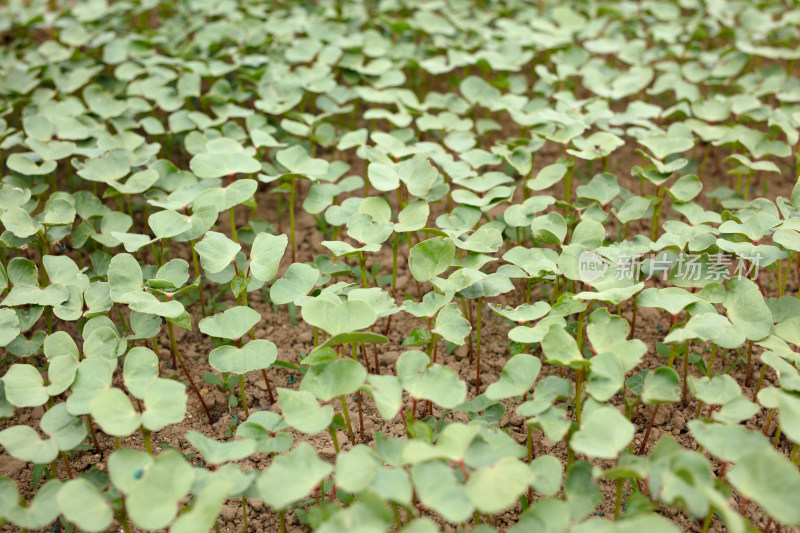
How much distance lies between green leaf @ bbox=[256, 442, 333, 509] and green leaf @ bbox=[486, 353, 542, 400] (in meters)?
0.35

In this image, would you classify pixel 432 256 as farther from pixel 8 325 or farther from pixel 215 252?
pixel 8 325

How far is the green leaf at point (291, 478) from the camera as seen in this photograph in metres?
1.03

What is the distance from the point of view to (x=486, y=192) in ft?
6.09

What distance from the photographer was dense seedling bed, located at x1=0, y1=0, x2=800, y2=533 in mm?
1087

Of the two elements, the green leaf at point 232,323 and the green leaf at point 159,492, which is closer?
the green leaf at point 159,492

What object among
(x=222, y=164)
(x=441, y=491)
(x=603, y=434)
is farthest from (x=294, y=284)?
(x=603, y=434)

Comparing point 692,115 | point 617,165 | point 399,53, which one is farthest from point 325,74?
point 692,115

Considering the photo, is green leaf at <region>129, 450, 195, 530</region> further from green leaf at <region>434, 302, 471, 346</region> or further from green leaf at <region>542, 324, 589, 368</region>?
green leaf at <region>542, 324, 589, 368</region>

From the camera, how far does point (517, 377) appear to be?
1230mm

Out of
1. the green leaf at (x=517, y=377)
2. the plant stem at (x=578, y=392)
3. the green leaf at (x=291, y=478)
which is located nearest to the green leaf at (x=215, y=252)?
the green leaf at (x=291, y=478)

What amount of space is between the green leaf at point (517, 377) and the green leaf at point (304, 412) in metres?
0.31

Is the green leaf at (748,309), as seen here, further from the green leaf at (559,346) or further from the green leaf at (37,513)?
the green leaf at (37,513)

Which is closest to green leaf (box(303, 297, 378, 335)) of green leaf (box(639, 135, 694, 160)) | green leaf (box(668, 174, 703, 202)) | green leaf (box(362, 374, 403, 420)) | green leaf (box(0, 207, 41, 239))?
green leaf (box(362, 374, 403, 420))

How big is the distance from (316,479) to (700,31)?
2474 mm
